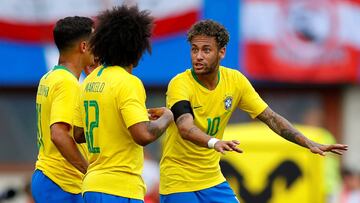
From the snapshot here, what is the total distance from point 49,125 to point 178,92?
3.30 feet

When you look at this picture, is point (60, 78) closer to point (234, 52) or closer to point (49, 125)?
point (49, 125)

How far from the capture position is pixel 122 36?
27.9 feet

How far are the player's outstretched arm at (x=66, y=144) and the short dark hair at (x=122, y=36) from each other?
669 millimetres

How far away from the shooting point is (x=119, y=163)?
834cm

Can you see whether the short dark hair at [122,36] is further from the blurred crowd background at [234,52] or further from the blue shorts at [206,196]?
the blurred crowd background at [234,52]

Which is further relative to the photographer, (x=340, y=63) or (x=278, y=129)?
(x=340, y=63)

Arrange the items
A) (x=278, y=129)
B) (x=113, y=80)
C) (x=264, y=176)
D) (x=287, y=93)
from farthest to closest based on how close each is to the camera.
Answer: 1. (x=287, y=93)
2. (x=264, y=176)
3. (x=278, y=129)
4. (x=113, y=80)

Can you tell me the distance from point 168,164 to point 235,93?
0.76 meters

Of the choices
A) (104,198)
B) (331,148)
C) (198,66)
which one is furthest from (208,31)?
(104,198)

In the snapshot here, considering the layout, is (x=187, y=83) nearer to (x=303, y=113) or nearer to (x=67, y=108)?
(x=67, y=108)

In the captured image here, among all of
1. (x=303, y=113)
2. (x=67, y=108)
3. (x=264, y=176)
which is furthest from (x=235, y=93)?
(x=303, y=113)

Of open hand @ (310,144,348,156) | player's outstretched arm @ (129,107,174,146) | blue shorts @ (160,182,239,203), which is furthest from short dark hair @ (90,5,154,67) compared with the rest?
open hand @ (310,144,348,156)

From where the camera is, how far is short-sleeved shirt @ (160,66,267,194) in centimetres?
924

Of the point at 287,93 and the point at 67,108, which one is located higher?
the point at 67,108
